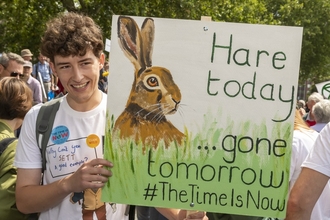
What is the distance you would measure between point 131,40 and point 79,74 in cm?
27

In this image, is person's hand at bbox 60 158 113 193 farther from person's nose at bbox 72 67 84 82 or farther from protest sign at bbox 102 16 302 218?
person's nose at bbox 72 67 84 82

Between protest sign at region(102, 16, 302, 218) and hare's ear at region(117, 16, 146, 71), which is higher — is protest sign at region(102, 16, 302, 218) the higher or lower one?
the lower one

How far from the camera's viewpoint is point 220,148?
2.52 metres

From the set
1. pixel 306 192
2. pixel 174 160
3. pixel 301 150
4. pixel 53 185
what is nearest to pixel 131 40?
pixel 174 160

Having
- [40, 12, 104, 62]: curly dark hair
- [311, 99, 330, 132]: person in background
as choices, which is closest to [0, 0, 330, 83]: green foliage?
[311, 99, 330, 132]: person in background

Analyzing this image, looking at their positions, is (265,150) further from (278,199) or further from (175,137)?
(175,137)

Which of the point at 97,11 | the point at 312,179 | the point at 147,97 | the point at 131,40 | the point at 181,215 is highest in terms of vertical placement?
the point at 97,11

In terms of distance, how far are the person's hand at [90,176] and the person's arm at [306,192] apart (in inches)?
29.0

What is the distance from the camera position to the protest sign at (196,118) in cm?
248

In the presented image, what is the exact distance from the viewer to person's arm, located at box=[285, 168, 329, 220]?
7.95 ft

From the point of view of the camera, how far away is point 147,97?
8.29 ft

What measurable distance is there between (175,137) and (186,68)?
0.28m

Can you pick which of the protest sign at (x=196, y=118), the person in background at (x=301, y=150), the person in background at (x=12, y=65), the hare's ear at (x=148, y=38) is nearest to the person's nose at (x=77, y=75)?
the protest sign at (x=196, y=118)

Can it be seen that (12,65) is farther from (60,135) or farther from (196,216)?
(196,216)
